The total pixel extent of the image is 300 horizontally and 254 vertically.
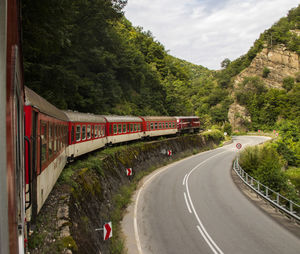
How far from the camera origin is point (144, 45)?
64.3m

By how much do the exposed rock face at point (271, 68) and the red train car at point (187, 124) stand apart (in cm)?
5026

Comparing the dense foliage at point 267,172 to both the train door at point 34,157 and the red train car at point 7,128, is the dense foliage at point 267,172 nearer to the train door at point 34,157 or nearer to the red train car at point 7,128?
the train door at point 34,157

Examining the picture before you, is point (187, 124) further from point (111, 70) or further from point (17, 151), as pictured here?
point (17, 151)

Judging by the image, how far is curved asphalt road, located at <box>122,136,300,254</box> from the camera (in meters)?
10.2

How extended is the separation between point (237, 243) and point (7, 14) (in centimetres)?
1151

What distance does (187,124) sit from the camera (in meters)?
40.6

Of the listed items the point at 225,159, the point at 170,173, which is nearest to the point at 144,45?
the point at 225,159

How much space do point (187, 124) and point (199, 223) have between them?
28662 millimetres

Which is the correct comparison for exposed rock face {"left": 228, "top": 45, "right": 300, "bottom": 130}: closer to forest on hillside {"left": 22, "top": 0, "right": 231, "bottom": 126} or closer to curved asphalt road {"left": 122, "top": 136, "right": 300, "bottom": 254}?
forest on hillside {"left": 22, "top": 0, "right": 231, "bottom": 126}

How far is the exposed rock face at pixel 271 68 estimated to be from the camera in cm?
9175

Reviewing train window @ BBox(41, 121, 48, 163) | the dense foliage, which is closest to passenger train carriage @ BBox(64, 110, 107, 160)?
train window @ BBox(41, 121, 48, 163)

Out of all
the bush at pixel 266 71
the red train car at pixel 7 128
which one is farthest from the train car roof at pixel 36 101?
the bush at pixel 266 71

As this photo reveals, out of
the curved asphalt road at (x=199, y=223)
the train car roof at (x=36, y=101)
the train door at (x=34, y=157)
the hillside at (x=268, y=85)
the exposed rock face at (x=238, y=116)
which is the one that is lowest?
the curved asphalt road at (x=199, y=223)

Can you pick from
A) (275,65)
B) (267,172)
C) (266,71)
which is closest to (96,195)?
(267,172)
